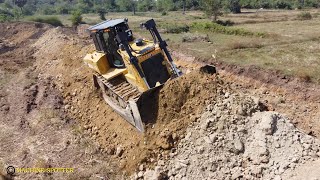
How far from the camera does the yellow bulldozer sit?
32.4 ft

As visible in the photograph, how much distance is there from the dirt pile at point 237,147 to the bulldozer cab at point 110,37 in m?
4.08

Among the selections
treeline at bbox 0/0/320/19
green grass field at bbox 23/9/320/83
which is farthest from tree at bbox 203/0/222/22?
green grass field at bbox 23/9/320/83

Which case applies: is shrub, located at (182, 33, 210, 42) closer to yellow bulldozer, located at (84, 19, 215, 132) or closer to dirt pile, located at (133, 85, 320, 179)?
yellow bulldozer, located at (84, 19, 215, 132)

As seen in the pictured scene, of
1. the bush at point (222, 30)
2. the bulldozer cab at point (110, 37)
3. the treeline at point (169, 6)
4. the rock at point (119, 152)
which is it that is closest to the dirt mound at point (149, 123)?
the rock at point (119, 152)

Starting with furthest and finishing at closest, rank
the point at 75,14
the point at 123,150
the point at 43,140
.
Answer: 1. the point at 75,14
2. the point at 43,140
3. the point at 123,150

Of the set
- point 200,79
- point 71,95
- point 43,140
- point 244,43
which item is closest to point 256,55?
point 244,43

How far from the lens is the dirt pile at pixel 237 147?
7.88 metres

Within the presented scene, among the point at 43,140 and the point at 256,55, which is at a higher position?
the point at 256,55

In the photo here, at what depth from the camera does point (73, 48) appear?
1742 cm

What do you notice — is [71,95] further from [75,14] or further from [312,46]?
[75,14]

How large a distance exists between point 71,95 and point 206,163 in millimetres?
7372

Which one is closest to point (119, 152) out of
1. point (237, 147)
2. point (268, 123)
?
point (237, 147)

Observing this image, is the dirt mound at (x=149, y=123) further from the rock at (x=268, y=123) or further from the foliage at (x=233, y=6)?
the foliage at (x=233, y=6)

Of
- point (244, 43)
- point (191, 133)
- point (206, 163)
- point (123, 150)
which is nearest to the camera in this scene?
point (206, 163)
